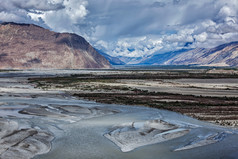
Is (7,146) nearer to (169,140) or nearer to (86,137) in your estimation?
(86,137)

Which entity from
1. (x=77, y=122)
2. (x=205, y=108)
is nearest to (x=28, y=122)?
(x=77, y=122)

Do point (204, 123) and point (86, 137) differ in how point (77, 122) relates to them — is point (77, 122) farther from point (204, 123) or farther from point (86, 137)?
point (204, 123)

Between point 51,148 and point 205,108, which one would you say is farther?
point 205,108

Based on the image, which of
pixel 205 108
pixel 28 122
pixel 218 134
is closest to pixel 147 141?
pixel 218 134

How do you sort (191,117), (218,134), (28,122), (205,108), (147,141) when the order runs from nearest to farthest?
(147,141), (218,134), (28,122), (191,117), (205,108)

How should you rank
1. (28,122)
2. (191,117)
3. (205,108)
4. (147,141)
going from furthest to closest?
(205,108) < (191,117) < (28,122) < (147,141)

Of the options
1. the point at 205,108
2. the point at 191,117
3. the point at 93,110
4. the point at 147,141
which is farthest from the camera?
the point at 205,108

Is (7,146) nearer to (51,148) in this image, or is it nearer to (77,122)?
(51,148)

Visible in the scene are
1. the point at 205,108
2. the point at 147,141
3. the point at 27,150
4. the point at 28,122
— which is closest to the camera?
the point at 27,150

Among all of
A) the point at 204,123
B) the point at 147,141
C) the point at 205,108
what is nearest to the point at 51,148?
the point at 147,141
